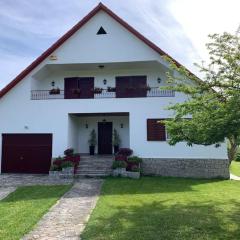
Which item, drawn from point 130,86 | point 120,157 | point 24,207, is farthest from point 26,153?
point 24,207

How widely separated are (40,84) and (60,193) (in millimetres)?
10574

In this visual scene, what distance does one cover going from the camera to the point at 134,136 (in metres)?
19.8

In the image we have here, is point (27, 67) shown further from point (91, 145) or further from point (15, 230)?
point (15, 230)

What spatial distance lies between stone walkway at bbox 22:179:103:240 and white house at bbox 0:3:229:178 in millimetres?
6079

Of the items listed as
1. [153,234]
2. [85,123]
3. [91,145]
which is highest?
[85,123]

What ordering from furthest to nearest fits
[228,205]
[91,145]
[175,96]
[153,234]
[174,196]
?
[91,145] → [175,96] → [174,196] → [228,205] → [153,234]

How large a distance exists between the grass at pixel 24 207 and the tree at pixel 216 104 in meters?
4.81

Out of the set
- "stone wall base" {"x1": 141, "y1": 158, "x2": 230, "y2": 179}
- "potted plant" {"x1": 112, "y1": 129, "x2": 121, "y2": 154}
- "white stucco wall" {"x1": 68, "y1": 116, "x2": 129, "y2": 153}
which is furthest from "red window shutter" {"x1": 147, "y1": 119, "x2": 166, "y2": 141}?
"potted plant" {"x1": 112, "y1": 129, "x2": 121, "y2": 154}

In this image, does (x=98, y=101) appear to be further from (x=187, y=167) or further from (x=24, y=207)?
(x=24, y=207)

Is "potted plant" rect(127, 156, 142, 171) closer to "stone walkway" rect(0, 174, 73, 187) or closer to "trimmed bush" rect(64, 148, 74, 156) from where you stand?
"stone walkway" rect(0, 174, 73, 187)

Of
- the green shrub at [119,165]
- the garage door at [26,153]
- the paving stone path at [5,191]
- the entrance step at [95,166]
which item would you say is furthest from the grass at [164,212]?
the garage door at [26,153]

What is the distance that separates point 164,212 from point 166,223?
1287 millimetres

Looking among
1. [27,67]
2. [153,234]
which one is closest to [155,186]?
[153,234]

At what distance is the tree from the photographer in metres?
8.37
